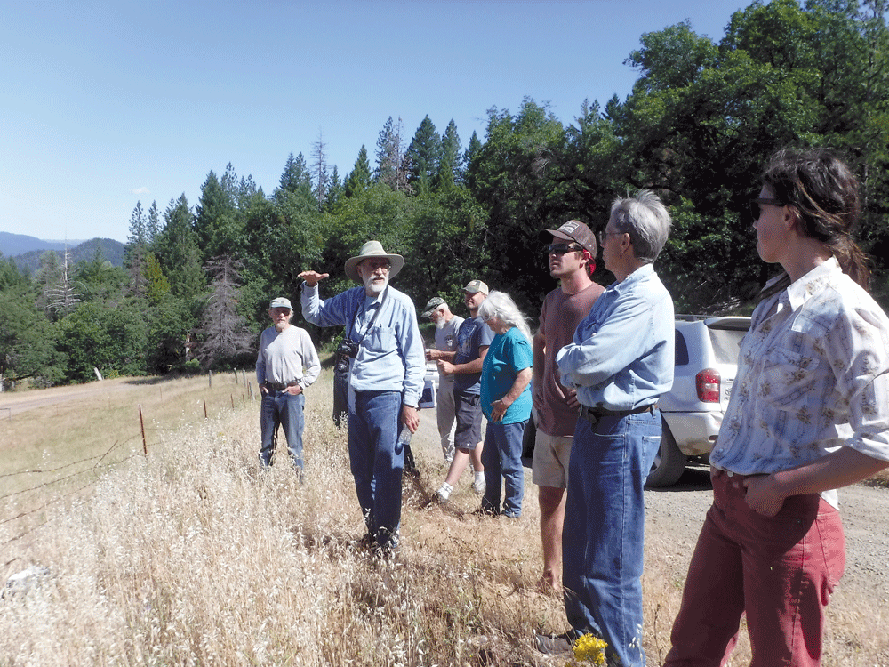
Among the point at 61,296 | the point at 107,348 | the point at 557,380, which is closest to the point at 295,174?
the point at 107,348

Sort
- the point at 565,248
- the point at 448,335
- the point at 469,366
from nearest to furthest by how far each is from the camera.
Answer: the point at 565,248 < the point at 469,366 < the point at 448,335

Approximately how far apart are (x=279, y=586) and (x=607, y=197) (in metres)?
27.7

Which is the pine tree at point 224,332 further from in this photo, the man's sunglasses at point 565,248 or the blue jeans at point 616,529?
the blue jeans at point 616,529

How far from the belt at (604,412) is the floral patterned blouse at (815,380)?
620mm

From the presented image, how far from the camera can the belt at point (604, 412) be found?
8.18 feet

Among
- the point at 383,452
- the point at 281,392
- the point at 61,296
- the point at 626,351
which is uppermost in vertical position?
the point at 61,296

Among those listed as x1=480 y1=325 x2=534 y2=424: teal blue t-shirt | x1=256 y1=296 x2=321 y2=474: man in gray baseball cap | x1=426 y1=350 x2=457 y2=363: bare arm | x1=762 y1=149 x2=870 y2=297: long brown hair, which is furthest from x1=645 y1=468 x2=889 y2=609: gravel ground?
x1=256 y1=296 x2=321 y2=474: man in gray baseball cap

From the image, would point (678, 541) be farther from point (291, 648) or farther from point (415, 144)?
point (415, 144)

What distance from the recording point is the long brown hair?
70.1 inches

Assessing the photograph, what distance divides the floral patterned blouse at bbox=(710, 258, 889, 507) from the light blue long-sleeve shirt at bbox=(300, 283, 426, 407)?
2.55 m

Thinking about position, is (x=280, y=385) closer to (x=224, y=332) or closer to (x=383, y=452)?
(x=383, y=452)

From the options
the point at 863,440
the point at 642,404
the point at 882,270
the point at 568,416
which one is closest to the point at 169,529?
the point at 568,416

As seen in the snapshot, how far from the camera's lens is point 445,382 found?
24.4ft

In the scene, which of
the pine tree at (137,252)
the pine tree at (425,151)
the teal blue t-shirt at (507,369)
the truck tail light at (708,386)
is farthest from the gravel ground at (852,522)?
the pine tree at (137,252)
